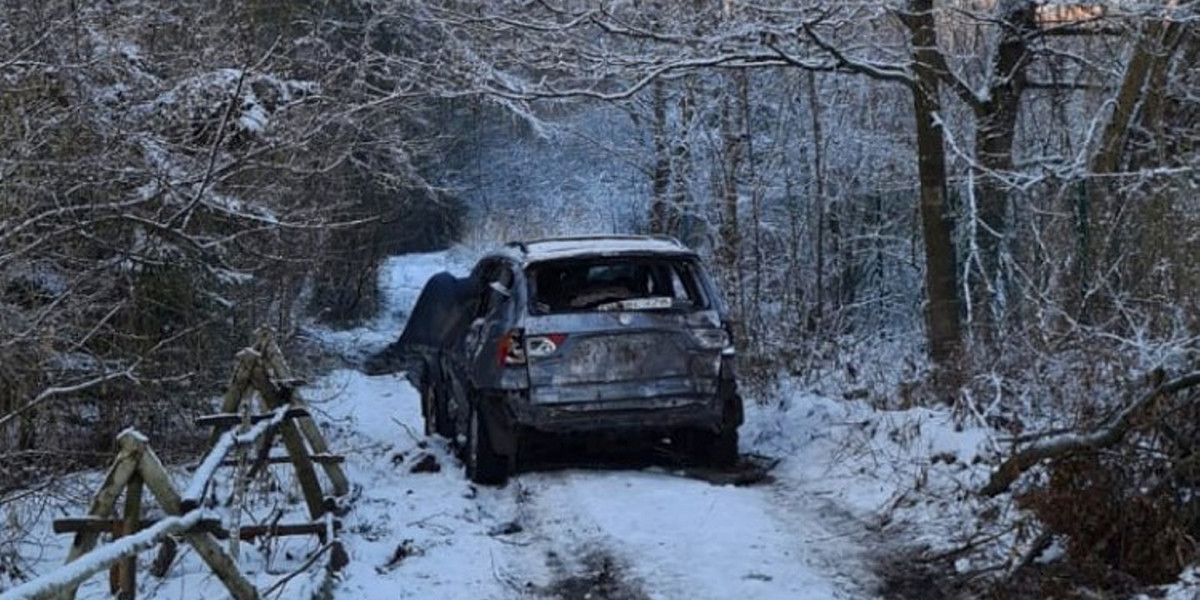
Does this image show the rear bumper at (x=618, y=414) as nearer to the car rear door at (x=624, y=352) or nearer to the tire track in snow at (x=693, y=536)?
the car rear door at (x=624, y=352)

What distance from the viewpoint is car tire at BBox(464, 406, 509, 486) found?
1029 cm

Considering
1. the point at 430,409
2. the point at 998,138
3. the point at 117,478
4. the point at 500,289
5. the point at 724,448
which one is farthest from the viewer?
the point at 998,138

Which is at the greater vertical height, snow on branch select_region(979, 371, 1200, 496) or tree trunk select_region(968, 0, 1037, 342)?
tree trunk select_region(968, 0, 1037, 342)

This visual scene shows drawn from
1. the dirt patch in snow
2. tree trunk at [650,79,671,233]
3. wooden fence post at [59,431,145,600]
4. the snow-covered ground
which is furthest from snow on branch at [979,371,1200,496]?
tree trunk at [650,79,671,233]

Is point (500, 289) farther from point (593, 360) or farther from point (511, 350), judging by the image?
point (593, 360)

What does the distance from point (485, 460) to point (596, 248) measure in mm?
1894

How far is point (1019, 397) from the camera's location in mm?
9664

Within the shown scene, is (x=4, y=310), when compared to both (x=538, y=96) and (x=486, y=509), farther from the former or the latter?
(x=538, y=96)

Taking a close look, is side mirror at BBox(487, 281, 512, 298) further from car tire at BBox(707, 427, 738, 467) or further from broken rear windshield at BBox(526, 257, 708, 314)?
car tire at BBox(707, 427, 738, 467)

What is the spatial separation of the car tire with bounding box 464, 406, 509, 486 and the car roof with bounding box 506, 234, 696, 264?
1.34 meters

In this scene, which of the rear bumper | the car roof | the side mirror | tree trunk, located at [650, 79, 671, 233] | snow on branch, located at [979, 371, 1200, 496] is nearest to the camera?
snow on branch, located at [979, 371, 1200, 496]

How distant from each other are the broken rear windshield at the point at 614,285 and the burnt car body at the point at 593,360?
0.02m

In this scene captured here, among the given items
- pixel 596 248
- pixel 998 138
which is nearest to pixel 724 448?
pixel 596 248

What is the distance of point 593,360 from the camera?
10203 millimetres
